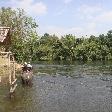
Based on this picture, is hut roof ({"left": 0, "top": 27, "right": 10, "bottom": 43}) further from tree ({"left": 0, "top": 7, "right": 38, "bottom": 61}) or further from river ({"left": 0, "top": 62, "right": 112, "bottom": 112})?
tree ({"left": 0, "top": 7, "right": 38, "bottom": 61})

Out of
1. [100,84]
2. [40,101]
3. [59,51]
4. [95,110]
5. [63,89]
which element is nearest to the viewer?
[95,110]

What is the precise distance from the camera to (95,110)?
2553 centimetres

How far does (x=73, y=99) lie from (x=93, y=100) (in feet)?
5.57

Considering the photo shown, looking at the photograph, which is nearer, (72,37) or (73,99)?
(73,99)

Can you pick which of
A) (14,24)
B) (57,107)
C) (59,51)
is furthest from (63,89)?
(59,51)

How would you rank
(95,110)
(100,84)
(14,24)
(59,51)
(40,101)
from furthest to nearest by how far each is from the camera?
(59,51) < (14,24) < (100,84) < (40,101) < (95,110)

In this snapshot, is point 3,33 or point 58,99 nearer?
point 3,33

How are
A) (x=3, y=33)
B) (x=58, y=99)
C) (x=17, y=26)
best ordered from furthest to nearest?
1. (x=17, y=26)
2. (x=58, y=99)
3. (x=3, y=33)

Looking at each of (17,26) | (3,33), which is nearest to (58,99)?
(3,33)

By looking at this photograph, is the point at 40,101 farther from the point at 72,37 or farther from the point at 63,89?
the point at 72,37

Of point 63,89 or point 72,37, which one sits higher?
point 72,37

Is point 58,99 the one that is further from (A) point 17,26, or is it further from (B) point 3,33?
(A) point 17,26

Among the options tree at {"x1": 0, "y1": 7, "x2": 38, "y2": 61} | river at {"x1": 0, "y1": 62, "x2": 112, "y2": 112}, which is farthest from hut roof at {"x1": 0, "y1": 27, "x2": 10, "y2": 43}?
tree at {"x1": 0, "y1": 7, "x2": 38, "y2": 61}

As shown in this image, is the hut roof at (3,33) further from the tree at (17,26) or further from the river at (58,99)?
the tree at (17,26)
